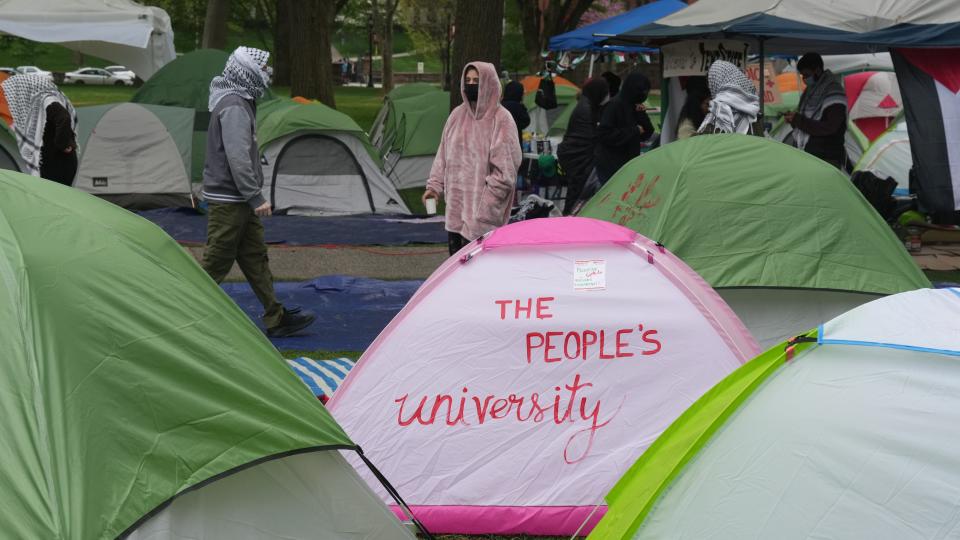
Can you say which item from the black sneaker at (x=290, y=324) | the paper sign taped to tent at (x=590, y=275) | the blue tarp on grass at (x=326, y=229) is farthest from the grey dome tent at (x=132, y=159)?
the paper sign taped to tent at (x=590, y=275)

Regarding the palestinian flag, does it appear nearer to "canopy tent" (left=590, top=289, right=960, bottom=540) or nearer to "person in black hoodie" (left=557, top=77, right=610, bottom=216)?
"person in black hoodie" (left=557, top=77, right=610, bottom=216)

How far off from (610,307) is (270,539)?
75.7 inches

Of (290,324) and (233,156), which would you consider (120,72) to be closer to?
(290,324)

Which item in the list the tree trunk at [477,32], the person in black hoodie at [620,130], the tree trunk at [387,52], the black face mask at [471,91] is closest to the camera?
the black face mask at [471,91]

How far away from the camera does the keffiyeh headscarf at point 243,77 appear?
24.0 ft

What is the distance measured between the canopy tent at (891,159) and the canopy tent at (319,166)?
522cm

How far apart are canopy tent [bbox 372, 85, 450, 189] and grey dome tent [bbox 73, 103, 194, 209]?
11.3ft

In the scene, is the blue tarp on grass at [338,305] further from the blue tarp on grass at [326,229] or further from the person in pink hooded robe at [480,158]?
the blue tarp on grass at [326,229]

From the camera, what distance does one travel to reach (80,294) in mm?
3543

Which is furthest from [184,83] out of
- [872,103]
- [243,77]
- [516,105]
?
[872,103]

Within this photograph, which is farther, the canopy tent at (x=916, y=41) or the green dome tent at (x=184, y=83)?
the green dome tent at (x=184, y=83)

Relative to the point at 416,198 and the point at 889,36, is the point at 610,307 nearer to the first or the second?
the point at 889,36

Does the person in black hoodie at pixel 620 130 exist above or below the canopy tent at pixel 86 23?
below

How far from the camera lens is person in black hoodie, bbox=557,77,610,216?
36.8 ft
